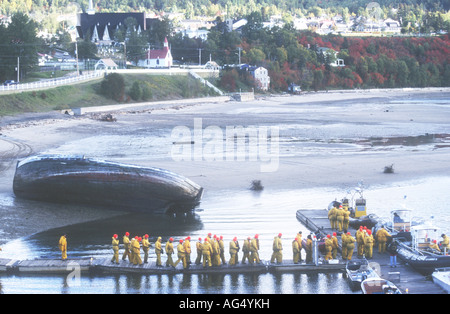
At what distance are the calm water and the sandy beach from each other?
1.51 meters

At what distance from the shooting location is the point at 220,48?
389 feet

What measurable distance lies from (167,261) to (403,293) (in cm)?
763

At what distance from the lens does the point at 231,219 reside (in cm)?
2962

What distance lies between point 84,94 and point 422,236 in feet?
183

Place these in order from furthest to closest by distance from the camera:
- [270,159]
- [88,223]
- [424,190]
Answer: [270,159] < [424,190] < [88,223]

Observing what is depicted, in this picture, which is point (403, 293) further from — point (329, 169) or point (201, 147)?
point (201, 147)

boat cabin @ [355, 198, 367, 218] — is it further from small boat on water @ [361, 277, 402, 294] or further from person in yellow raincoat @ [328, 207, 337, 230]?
small boat on water @ [361, 277, 402, 294]

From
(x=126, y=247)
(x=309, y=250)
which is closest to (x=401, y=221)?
(x=309, y=250)

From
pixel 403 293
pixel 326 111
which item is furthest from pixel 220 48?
pixel 403 293

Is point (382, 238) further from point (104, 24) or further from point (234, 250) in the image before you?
point (104, 24)

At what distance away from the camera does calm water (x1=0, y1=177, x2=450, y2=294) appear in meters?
22.1

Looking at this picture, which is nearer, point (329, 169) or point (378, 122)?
point (329, 169)

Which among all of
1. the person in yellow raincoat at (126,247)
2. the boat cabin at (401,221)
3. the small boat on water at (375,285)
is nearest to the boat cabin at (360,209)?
the boat cabin at (401,221)

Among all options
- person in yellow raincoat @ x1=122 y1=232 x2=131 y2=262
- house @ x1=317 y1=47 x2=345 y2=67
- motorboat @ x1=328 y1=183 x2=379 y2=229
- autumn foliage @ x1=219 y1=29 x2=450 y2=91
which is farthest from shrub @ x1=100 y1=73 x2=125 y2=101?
house @ x1=317 y1=47 x2=345 y2=67
